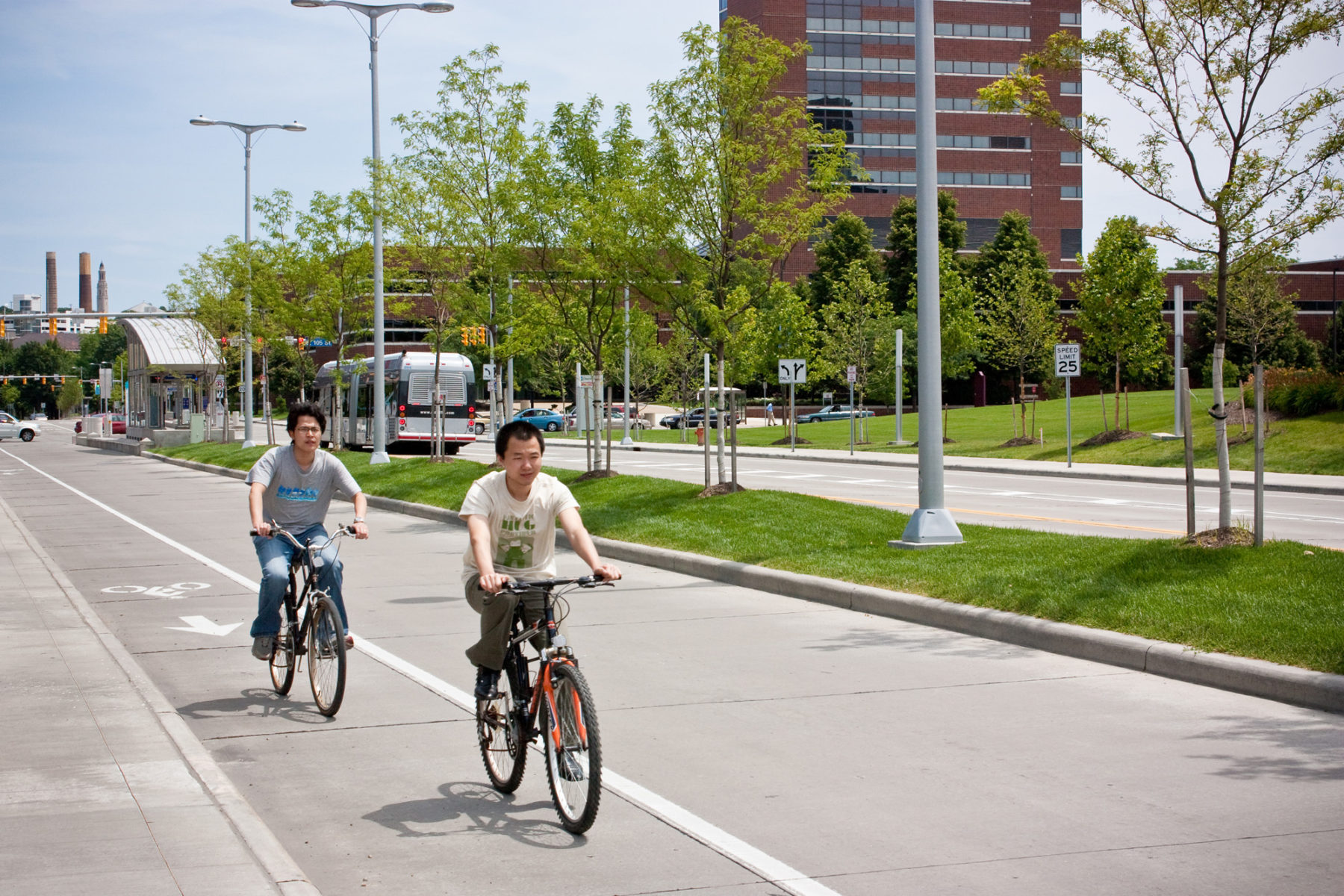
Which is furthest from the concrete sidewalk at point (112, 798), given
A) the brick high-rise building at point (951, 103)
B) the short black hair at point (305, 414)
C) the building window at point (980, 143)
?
the building window at point (980, 143)

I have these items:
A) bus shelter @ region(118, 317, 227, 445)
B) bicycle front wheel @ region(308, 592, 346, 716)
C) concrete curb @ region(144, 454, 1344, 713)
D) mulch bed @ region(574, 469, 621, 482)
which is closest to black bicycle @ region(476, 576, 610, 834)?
bicycle front wheel @ region(308, 592, 346, 716)

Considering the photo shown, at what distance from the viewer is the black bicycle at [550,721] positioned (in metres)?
5.38

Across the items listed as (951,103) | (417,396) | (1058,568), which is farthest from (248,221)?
(951,103)

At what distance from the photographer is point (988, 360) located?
260ft

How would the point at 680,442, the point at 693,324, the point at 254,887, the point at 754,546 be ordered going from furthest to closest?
the point at 680,442 < the point at 693,324 < the point at 754,546 < the point at 254,887

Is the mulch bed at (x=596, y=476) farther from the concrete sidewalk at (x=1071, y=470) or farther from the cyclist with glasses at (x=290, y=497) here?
the cyclist with glasses at (x=290, y=497)

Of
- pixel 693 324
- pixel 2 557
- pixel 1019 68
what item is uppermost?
pixel 1019 68

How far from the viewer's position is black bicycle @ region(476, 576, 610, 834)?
538cm

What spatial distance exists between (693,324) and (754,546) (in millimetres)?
6395

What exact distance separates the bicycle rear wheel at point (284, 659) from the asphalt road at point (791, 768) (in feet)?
0.62

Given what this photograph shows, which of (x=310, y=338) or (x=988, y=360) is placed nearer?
(x=310, y=338)

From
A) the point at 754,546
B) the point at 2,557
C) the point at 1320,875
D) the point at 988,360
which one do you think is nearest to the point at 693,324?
the point at 754,546

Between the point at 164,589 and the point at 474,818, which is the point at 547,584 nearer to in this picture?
the point at 474,818

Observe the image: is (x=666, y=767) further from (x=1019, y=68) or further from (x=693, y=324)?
(x=693, y=324)
